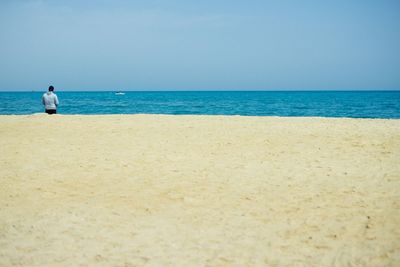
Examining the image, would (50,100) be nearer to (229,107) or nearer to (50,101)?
(50,101)

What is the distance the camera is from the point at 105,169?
7.90 m

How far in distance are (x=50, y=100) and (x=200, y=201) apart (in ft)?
38.6

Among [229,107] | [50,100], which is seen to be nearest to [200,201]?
[50,100]

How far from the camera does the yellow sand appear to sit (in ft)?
14.7

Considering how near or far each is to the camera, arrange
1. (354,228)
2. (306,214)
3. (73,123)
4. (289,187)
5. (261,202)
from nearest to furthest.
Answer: (354,228)
(306,214)
(261,202)
(289,187)
(73,123)

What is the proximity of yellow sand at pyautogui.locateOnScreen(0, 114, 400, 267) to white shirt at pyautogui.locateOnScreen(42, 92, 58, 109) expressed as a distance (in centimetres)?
444

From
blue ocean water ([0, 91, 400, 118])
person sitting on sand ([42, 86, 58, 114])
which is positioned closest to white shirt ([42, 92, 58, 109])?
person sitting on sand ([42, 86, 58, 114])

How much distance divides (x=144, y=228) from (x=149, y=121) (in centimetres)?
984

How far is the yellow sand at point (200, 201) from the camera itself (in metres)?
4.49

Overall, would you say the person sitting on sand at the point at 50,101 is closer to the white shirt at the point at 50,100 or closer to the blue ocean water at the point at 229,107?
the white shirt at the point at 50,100

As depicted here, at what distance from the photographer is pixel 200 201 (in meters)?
6.08

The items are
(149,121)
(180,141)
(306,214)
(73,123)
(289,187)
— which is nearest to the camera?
(306,214)

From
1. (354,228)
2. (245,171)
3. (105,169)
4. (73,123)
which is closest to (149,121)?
(73,123)

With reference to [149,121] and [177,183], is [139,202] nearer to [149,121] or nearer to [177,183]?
[177,183]
